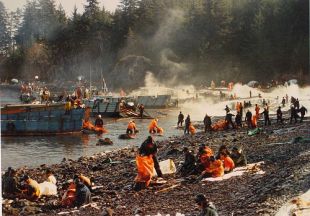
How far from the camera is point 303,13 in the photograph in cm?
7194

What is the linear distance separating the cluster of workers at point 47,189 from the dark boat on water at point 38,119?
68.9 feet

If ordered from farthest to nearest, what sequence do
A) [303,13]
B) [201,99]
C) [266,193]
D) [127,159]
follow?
[303,13] → [201,99] → [127,159] → [266,193]

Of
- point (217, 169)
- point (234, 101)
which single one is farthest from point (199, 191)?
point (234, 101)

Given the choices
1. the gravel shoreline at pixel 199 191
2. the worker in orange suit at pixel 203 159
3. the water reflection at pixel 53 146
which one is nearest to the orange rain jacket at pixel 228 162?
the worker in orange suit at pixel 203 159

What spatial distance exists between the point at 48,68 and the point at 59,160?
9999cm

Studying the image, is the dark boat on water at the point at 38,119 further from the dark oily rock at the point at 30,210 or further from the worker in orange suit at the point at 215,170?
the worker in orange suit at the point at 215,170

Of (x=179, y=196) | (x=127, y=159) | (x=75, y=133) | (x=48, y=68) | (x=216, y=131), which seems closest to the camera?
(x=179, y=196)

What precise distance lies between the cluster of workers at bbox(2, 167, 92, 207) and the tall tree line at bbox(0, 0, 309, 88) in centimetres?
5813

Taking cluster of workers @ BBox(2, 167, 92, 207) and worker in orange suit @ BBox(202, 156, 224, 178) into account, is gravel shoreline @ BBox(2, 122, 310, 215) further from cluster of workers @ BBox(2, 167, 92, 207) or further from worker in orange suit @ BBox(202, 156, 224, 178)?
worker in orange suit @ BBox(202, 156, 224, 178)

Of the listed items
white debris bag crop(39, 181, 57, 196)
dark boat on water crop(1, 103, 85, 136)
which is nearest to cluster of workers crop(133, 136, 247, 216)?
white debris bag crop(39, 181, 57, 196)

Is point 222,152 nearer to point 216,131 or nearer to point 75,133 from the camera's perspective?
point 216,131

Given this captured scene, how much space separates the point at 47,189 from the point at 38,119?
2225 cm

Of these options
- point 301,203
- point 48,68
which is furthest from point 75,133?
point 48,68

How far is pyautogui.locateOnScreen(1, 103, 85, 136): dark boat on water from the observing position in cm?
3747
